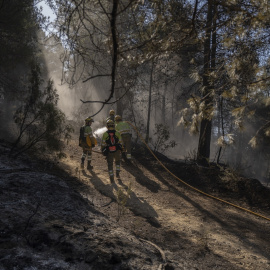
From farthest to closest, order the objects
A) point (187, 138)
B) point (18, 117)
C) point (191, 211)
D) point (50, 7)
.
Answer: point (187, 138) < point (18, 117) < point (191, 211) < point (50, 7)

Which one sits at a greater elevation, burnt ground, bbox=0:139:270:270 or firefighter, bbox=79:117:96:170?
firefighter, bbox=79:117:96:170

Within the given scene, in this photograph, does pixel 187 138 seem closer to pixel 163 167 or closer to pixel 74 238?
pixel 163 167

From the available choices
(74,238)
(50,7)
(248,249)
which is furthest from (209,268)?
(50,7)

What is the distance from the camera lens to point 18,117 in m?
7.48

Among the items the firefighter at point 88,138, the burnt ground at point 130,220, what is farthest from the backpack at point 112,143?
the firefighter at point 88,138

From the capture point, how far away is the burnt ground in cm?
256

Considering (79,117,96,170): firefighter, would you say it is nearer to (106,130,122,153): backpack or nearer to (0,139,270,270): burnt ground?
(0,139,270,270): burnt ground

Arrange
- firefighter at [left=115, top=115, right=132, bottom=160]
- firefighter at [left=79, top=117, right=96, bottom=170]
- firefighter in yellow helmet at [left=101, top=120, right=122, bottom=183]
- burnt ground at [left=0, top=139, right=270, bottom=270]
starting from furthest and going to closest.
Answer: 1. firefighter at [left=115, top=115, right=132, bottom=160]
2. firefighter at [left=79, top=117, right=96, bottom=170]
3. firefighter in yellow helmet at [left=101, top=120, right=122, bottom=183]
4. burnt ground at [left=0, top=139, right=270, bottom=270]

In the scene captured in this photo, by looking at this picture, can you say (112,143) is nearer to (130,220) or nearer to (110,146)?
(110,146)

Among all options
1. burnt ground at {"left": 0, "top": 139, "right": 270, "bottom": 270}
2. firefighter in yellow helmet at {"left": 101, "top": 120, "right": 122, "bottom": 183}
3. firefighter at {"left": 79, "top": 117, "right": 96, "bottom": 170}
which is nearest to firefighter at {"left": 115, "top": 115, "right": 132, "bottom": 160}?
burnt ground at {"left": 0, "top": 139, "right": 270, "bottom": 270}

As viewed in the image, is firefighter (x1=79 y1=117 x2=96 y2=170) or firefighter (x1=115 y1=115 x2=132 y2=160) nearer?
firefighter (x1=79 y1=117 x2=96 y2=170)

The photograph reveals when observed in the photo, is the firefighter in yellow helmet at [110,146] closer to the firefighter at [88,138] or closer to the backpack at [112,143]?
the backpack at [112,143]

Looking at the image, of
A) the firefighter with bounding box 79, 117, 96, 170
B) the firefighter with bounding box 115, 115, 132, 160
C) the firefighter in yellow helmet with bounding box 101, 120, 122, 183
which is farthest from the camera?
the firefighter with bounding box 115, 115, 132, 160

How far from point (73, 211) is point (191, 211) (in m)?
3.59
